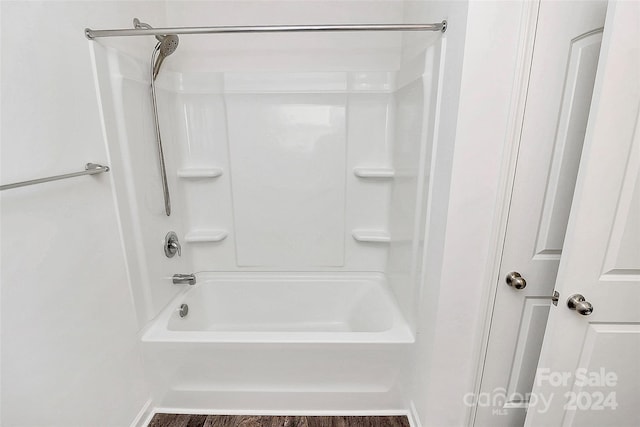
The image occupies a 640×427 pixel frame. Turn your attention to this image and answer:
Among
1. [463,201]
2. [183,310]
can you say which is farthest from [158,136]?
[463,201]

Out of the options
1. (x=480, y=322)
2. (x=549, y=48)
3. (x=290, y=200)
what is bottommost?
(x=480, y=322)

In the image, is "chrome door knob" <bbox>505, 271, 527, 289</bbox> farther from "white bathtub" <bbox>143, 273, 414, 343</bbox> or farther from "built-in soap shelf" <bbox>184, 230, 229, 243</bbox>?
"built-in soap shelf" <bbox>184, 230, 229, 243</bbox>

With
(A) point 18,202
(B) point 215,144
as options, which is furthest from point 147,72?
(A) point 18,202

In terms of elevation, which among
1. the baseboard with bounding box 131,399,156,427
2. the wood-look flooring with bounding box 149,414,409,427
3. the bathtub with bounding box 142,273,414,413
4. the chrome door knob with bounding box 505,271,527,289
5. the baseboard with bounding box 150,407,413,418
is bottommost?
the wood-look flooring with bounding box 149,414,409,427

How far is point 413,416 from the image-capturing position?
1585mm

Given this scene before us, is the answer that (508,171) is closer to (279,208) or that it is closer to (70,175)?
(279,208)

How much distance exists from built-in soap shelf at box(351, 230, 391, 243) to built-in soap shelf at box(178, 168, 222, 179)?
974 mm

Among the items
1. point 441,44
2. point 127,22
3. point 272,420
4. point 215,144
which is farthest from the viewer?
point 215,144

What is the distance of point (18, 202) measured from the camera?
997 millimetres

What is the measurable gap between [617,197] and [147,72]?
2.01 metres

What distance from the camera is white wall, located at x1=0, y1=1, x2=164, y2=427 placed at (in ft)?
3.23

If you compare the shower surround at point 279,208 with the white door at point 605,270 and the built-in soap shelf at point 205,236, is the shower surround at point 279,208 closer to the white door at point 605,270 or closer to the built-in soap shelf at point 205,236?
the built-in soap shelf at point 205,236

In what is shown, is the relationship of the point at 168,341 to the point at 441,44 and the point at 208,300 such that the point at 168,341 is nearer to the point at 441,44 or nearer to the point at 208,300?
the point at 208,300

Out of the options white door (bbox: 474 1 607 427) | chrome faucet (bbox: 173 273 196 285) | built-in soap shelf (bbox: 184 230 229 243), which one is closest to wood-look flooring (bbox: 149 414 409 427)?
white door (bbox: 474 1 607 427)
